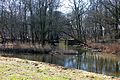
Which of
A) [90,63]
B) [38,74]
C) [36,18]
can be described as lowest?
[90,63]

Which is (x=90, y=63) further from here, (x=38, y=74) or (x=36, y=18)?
(x=36, y=18)

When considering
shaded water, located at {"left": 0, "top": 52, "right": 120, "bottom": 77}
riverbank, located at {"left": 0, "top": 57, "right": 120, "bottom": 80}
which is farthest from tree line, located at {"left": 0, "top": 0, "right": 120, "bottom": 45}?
riverbank, located at {"left": 0, "top": 57, "right": 120, "bottom": 80}

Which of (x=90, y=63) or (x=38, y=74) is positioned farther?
(x=90, y=63)

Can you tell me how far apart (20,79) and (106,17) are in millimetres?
47654

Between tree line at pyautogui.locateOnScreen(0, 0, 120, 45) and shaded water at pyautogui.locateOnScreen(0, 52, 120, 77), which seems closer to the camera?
shaded water at pyautogui.locateOnScreen(0, 52, 120, 77)

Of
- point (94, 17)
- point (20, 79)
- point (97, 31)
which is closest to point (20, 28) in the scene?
point (94, 17)

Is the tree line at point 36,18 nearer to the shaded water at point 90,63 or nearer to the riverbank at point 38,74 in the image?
the shaded water at point 90,63

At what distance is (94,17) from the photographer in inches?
2579

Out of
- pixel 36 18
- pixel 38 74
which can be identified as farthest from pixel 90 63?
pixel 36 18

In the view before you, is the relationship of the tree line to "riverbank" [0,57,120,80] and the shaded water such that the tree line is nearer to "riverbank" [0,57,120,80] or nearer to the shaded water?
the shaded water

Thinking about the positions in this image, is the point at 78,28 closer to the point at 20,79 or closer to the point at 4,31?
the point at 4,31

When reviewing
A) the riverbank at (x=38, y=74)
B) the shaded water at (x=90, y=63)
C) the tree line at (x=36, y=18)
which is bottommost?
the shaded water at (x=90, y=63)

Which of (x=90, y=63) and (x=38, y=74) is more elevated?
(x=38, y=74)

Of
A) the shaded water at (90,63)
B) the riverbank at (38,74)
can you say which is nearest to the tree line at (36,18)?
the shaded water at (90,63)
